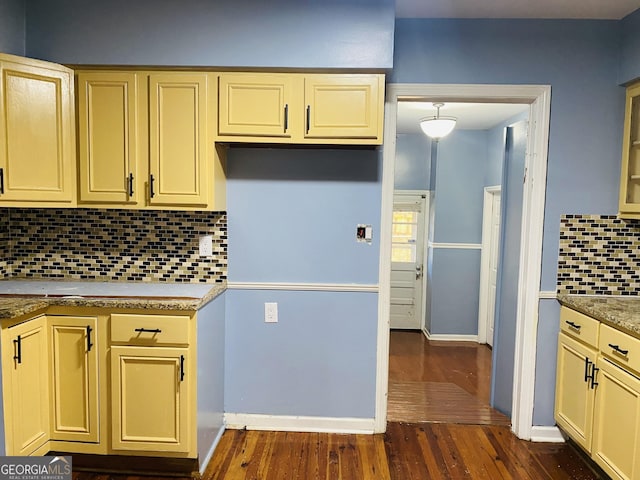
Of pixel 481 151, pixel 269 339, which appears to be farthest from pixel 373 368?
pixel 481 151

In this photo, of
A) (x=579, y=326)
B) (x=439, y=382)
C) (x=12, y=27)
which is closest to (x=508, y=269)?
(x=579, y=326)

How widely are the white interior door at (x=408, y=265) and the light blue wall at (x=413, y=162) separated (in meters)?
0.20

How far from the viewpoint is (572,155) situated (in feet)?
8.47

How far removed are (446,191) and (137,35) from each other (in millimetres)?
3931

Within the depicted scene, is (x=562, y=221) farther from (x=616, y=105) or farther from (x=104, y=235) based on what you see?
(x=104, y=235)

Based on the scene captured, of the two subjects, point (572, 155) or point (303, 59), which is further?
point (572, 155)

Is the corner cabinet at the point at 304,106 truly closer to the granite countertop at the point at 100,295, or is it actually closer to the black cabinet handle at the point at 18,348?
the granite countertop at the point at 100,295

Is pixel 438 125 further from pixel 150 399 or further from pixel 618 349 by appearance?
pixel 150 399

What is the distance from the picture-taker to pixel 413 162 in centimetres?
570

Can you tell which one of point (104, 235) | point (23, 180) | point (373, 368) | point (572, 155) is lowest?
point (373, 368)

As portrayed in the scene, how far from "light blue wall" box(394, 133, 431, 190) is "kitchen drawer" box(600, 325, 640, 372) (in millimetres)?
3720

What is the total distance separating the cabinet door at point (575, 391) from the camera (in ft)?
7.49

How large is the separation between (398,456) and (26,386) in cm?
198

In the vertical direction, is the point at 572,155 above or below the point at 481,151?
below
